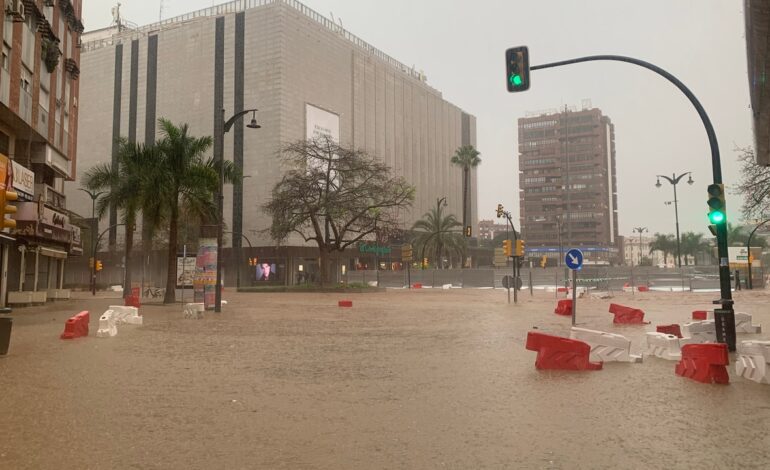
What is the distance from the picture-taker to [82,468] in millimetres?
4660

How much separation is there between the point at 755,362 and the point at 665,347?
8.00 ft

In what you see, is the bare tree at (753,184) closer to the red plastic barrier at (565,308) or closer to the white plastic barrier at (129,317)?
the red plastic barrier at (565,308)

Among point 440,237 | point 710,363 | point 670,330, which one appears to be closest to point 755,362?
point 710,363

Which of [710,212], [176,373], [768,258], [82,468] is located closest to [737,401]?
[710,212]

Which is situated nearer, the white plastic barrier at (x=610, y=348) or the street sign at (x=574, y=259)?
the white plastic barrier at (x=610, y=348)

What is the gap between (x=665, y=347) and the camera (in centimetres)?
1071

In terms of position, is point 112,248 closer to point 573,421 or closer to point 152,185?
point 152,185

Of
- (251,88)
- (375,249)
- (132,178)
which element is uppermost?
(251,88)

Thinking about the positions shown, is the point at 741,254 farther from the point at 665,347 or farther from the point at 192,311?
the point at 192,311

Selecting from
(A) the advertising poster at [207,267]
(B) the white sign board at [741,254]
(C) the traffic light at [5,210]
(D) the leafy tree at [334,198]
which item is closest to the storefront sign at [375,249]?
(D) the leafy tree at [334,198]

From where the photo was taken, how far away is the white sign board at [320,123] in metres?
75.6

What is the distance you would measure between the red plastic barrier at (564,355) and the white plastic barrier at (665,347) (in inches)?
72.1

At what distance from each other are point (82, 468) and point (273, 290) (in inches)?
1808

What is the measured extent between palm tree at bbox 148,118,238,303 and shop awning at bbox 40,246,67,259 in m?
6.74
